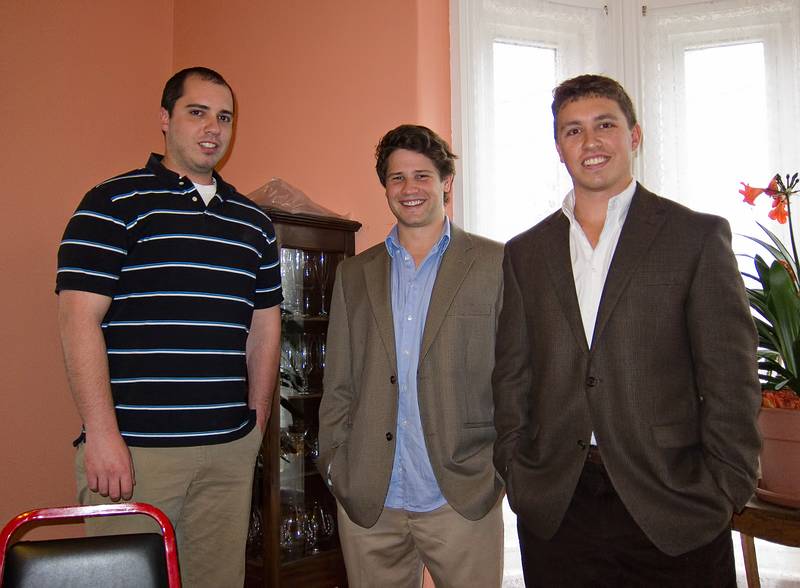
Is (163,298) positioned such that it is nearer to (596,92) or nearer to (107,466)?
(107,466)

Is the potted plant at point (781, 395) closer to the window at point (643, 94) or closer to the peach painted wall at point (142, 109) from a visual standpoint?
the window at point (643, 94)

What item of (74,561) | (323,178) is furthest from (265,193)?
(74,561)

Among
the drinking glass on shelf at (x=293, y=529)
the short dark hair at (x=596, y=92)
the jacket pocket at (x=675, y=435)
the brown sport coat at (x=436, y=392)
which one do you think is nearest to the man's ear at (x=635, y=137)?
the short dark hair at (x=596, y=92)

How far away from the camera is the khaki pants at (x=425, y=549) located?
6.00ft

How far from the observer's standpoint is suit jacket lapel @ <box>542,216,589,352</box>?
158 centimetres

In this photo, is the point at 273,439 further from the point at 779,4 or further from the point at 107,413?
the point at 779,4

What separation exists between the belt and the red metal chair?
935mm

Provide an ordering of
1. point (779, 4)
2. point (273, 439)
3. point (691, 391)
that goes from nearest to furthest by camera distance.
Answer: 1. point (691, 391)
2. point (273, 439)
3. point (779, 4)

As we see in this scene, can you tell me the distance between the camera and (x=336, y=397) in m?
2.02

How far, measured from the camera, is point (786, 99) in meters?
3.07

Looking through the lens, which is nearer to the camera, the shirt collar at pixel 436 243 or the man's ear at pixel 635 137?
the man's ear at pixel 635 137

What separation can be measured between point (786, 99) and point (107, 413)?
3.09m

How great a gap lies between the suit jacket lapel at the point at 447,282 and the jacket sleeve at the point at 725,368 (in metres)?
0.65

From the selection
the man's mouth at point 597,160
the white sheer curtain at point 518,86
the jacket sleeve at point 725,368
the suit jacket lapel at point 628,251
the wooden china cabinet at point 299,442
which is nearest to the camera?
the jacket sleeve at point 725,368
